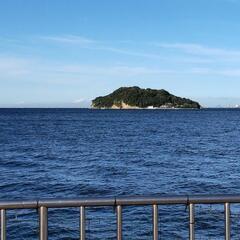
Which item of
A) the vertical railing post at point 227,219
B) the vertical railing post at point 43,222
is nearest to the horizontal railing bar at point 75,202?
the vertical railing post at point 43,222

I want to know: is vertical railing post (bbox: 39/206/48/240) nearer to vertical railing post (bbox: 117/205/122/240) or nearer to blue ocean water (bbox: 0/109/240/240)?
vertical railing post (bbox: 117/205/122/240)

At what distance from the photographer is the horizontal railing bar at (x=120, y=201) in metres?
5.20

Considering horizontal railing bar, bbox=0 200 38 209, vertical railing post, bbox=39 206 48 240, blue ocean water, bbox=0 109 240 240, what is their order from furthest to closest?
blue ocean water, bbox=0 109 240 240
vertical railing post, bbox=39 206 48 240
horizontal railing bar, bbox=0 200 38 209

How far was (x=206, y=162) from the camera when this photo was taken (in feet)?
122

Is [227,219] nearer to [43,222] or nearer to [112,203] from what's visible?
[112,203]

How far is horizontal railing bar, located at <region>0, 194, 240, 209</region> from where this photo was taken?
5195 mm

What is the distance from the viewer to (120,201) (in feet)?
17.4

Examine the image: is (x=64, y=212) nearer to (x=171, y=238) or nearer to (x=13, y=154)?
(x=171, y=238)

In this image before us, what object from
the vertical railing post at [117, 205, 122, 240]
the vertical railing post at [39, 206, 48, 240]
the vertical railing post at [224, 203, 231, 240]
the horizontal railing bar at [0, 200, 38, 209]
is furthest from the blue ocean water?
the vertical railing post at [224, 203, 231, 240]

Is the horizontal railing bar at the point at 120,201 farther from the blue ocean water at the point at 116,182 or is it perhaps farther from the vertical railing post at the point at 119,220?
the blue ocean water at the point at 116,182

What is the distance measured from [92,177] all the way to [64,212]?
11614 millimetres

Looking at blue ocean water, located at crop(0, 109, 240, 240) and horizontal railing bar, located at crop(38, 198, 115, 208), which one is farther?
blue ocean water, located at crop(0, 109, 240, 240)

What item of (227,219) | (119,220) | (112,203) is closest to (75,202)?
(112,203)

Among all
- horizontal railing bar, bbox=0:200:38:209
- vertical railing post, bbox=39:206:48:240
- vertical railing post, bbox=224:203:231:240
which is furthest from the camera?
vertical railing post, bbox=224:203:231:240
